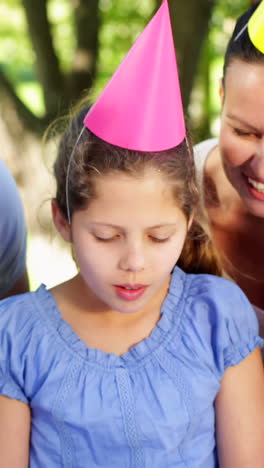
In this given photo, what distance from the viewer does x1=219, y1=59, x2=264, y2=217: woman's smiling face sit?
1604 mm

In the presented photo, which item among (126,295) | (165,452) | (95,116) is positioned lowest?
(165,452)

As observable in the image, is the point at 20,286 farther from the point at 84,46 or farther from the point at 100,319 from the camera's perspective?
the point at 84,46

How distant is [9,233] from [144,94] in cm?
77

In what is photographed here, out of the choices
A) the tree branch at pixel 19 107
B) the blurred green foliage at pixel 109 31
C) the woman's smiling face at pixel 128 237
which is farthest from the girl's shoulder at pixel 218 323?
the blurred green foliage at pixel 109 31

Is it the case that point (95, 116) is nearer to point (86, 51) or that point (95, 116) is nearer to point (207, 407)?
point (207, 407)

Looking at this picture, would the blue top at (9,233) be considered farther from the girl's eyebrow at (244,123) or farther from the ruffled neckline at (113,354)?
the girl's eyebrow at (244,123)

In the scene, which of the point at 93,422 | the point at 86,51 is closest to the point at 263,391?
the point at 93,422

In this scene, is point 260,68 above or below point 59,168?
above

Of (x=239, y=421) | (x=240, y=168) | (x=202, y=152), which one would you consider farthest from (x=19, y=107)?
(x=239, y=421)

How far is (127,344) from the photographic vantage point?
1512mm

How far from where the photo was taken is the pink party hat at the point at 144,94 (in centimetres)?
132

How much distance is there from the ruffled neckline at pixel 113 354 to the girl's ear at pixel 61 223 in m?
0.13

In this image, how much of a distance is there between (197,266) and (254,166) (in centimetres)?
30

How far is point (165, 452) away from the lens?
145 cm
